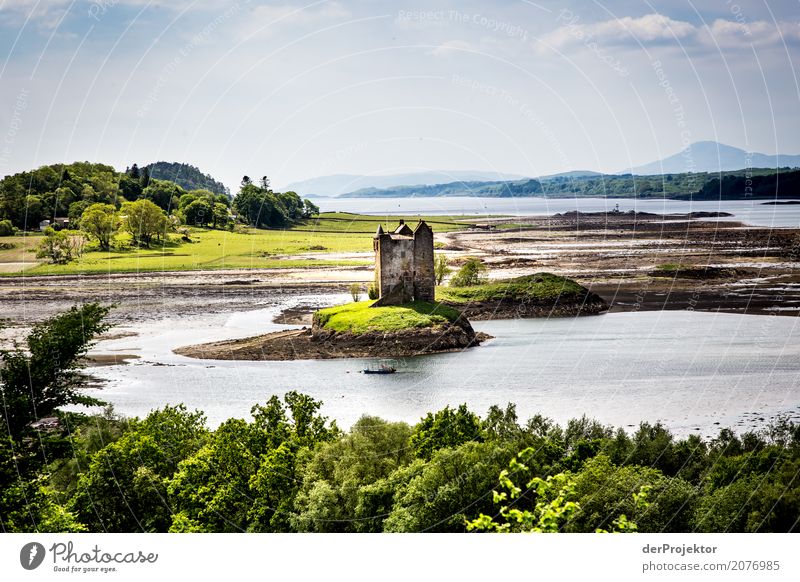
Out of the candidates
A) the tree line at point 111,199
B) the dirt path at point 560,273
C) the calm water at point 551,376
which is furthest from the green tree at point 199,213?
the calm water at point 551,376

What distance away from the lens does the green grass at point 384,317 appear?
82875mm

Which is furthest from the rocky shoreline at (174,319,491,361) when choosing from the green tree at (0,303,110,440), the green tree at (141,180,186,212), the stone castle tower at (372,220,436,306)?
the green tree at (141,180,186,212)

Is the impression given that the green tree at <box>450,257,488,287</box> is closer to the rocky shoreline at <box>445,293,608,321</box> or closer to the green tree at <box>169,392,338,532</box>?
the rocky shoreline at <box>445,293,608,321</box>

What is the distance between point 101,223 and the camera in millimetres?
135875

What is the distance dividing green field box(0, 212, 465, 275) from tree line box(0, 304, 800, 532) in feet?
270

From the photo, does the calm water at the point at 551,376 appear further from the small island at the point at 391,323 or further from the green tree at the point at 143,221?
the green tree at the point at 143,221

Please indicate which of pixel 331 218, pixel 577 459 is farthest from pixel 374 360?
pixel 331 218

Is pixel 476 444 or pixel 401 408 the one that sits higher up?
pixel 476 444

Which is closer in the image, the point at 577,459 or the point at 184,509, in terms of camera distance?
the point at 184,509

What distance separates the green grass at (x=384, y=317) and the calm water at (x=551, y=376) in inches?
202

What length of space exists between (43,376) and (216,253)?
113 meters

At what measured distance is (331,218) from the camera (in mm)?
191375

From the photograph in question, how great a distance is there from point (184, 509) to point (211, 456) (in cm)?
220
